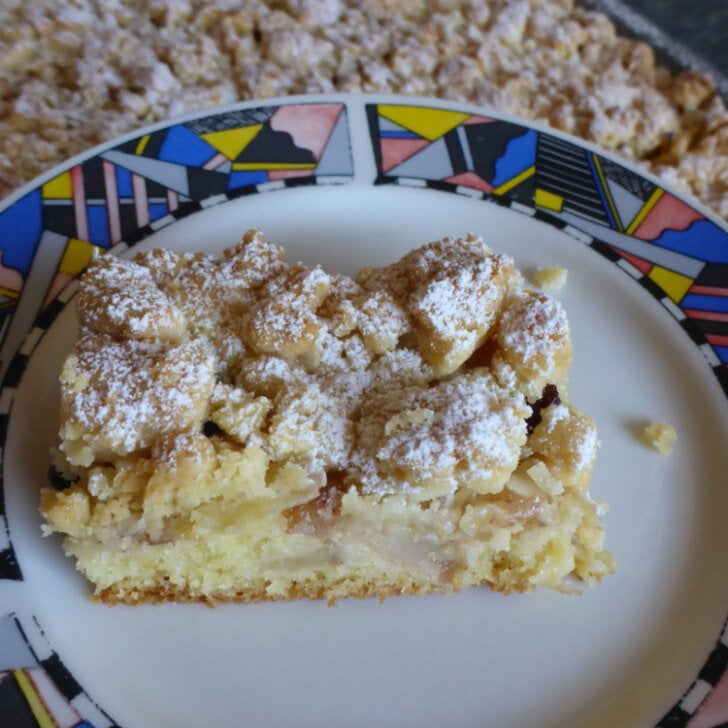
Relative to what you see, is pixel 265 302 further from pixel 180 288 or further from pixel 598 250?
pixel 598 250

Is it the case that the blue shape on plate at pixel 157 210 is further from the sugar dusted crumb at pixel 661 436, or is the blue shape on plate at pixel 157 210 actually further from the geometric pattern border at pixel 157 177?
the sugar dusted crumb at pixel 661 436

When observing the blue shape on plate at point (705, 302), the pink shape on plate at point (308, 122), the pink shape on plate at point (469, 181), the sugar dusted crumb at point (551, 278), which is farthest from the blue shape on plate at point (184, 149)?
the blue shape on plate at point (705, 302)

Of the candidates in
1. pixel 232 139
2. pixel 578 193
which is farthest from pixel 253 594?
pixel 578 193

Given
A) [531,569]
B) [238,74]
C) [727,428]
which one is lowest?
[531,569]

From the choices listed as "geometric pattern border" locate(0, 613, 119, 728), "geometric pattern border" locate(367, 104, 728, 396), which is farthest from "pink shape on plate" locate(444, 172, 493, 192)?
"geometric pattern border" locate(0, 613, 119, 728)

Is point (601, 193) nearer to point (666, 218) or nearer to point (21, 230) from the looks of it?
point (666, 218)

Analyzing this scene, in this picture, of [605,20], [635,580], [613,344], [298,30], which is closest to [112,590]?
[635,580]

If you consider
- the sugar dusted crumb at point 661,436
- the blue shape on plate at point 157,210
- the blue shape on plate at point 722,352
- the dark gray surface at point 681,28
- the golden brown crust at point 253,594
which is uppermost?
the dark gray surface at point 681,28
